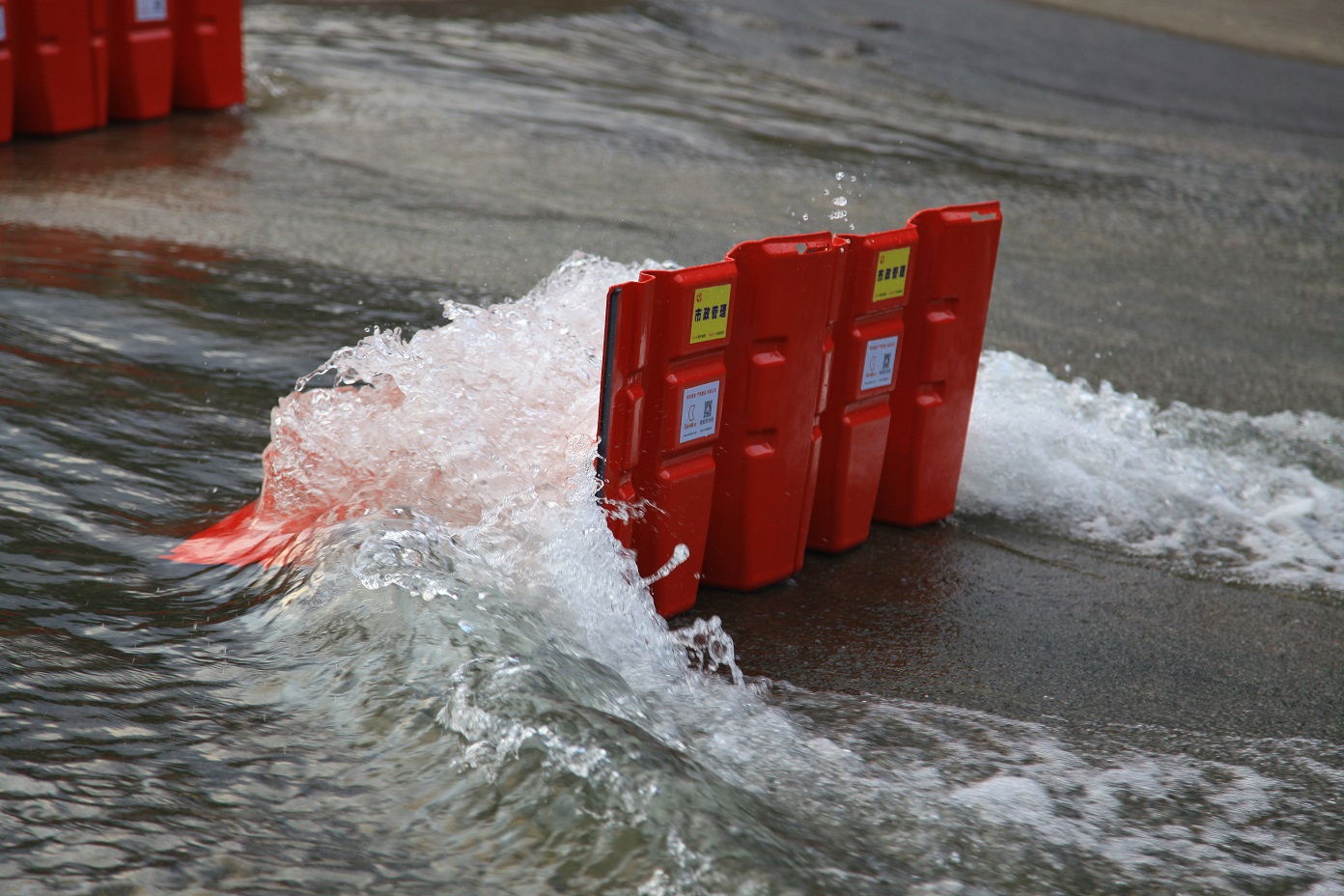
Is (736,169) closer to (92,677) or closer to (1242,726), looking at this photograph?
(1242,726)

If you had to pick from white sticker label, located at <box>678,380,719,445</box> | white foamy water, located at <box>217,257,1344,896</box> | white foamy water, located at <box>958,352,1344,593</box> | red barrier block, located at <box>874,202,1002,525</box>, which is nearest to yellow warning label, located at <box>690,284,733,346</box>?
white sticker label, located at <box>678,380,719,445</box>

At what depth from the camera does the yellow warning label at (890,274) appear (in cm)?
453

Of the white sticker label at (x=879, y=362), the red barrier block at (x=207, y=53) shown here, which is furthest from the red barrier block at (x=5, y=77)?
the white sticker label at (x=879, y=362)

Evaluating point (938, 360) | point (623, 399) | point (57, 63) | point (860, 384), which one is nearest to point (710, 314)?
point (623, 399)

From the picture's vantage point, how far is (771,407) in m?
4.25

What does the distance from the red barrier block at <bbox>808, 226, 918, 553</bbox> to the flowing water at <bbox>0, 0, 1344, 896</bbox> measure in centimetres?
25

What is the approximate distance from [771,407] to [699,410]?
0.31 meters

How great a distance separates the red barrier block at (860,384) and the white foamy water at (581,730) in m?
0.93

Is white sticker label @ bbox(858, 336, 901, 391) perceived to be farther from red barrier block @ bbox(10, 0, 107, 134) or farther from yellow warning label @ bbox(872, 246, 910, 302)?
red barrier block @ bbox(10, 0, 107, 134)

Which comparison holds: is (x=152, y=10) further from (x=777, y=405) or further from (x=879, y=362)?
(x=777, y=405)

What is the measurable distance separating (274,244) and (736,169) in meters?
3.96

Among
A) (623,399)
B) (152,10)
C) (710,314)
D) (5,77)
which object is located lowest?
(623,399)

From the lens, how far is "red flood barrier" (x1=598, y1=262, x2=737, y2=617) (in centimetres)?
372

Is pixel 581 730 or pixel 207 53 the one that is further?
pixel 207 53
